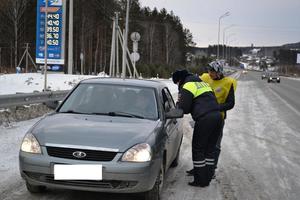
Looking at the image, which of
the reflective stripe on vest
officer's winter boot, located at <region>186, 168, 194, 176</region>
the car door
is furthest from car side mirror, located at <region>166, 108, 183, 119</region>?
officer's winter boot, located at <region>186, 168, 194, 176</region>

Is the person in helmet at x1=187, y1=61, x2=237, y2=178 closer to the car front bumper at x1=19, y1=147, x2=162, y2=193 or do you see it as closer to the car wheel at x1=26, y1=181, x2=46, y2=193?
the car front bumper at x1=19, y1=147, x2=162, y2=193

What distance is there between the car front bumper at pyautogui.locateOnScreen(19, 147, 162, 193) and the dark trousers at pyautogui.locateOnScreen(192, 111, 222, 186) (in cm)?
157

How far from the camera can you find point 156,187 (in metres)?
5.34

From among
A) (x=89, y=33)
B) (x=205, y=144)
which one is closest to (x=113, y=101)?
(x=205, y=144)

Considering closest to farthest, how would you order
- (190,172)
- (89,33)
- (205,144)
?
(205,144)
(190,172)
(89,33)

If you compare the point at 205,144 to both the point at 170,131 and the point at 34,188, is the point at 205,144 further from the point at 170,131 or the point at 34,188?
the point at 34,188

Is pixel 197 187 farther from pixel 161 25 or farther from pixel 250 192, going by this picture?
pixel 161 25

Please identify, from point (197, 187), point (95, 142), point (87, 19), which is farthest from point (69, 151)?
point (87, 19)

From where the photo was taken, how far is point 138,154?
493 centimetres

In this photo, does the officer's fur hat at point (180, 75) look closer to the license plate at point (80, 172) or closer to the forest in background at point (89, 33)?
the license plate at point (80, 172)

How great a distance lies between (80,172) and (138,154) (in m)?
0.62

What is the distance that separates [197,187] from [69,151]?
226cm

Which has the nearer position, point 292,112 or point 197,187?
point 197,187

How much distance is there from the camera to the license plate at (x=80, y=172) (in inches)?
187
